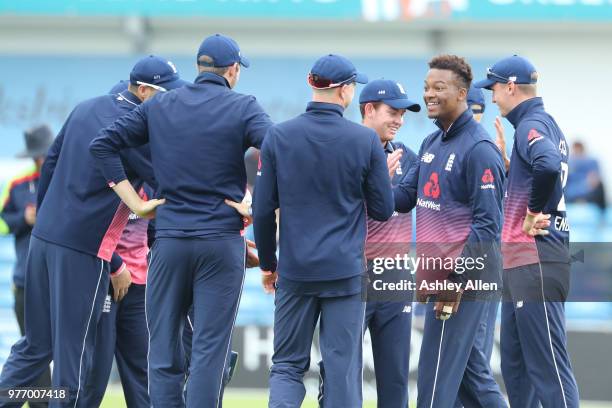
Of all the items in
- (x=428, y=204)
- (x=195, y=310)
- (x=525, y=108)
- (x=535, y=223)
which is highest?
(x=525, y=108)

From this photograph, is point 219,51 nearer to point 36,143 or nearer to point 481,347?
point 481,347

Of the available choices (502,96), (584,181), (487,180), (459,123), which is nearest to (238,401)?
(502,96)

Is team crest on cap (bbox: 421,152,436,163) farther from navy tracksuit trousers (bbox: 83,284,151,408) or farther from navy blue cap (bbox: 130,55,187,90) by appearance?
A: navy tracksuit trousers (bbox: 83,284,151,408)

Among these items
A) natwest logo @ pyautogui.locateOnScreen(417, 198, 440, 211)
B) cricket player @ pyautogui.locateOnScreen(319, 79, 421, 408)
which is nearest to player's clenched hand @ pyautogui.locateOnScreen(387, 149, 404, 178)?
cricket player @ pyautogui.locateOnScreen(319, 79, 421, 408)

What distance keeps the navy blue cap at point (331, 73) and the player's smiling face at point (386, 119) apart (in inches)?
38.0

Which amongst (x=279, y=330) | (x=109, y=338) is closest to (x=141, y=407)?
(x=109, y=338)

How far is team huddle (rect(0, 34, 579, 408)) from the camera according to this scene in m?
6.66

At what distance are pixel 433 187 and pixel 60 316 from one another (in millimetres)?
2392

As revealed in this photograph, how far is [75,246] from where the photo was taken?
23.6 feet

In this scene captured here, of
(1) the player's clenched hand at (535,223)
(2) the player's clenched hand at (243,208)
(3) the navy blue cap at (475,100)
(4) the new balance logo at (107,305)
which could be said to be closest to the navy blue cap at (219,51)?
(2) the player's clenched hand at (243,208)

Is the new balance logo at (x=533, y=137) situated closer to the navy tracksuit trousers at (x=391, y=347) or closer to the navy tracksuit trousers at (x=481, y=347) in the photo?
the navy tracksuit trousers at (x=481, y=347)

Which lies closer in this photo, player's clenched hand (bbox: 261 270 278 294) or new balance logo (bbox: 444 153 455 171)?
player's clenched hand (bbox: 261 270 278 294)

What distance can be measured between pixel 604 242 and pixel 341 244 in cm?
666

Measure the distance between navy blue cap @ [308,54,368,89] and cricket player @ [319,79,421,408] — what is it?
89cm
